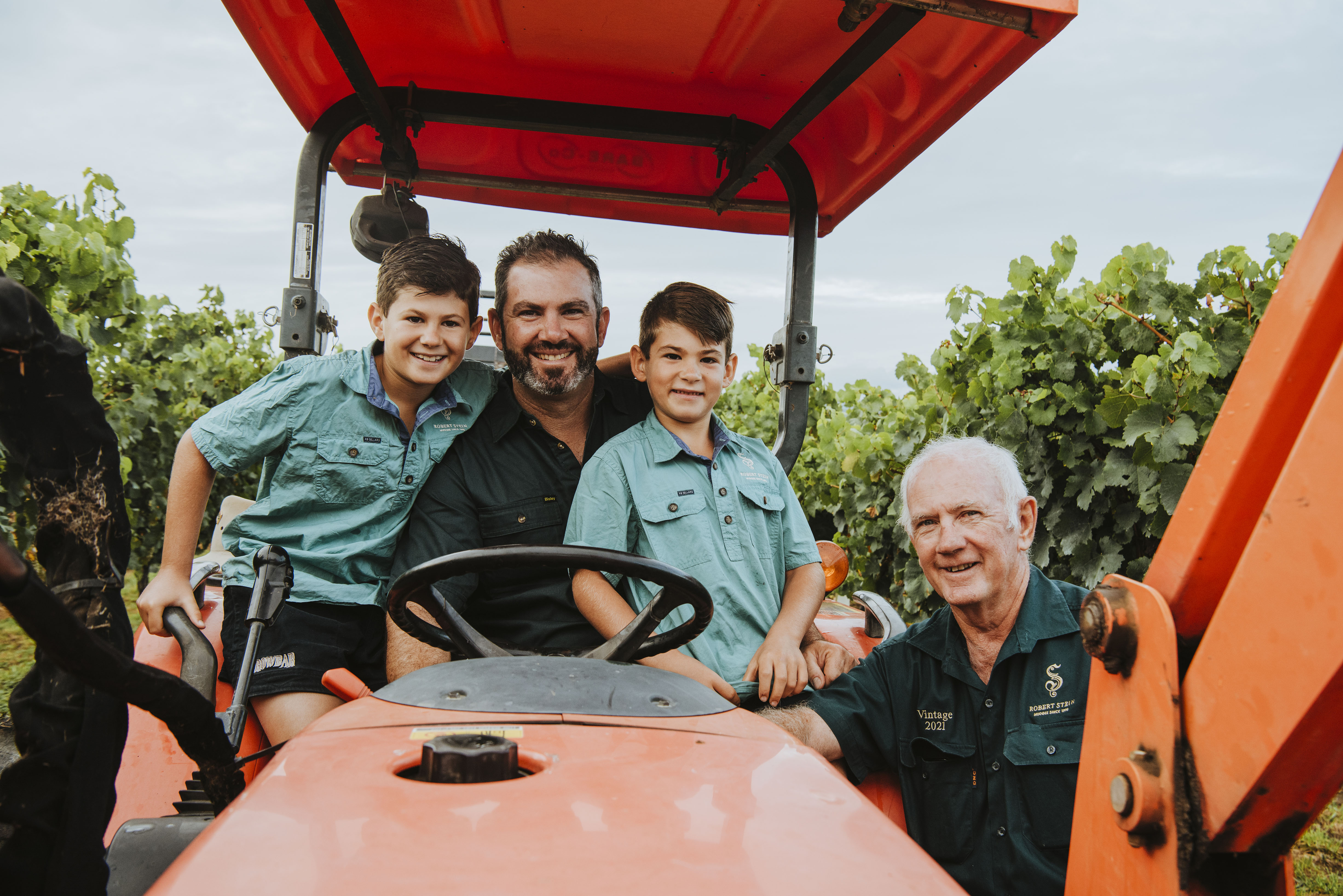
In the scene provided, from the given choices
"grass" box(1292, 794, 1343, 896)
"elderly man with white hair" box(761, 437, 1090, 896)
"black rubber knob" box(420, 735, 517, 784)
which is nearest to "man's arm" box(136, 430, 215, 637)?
"black rubber knob" box(420, 735, 517, 784)

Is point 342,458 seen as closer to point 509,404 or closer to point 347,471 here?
point 347,471

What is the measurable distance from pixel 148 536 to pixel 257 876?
682 cm

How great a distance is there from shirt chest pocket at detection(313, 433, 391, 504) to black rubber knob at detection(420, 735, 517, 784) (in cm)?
137

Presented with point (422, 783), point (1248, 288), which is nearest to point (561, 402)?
point (422, 783)

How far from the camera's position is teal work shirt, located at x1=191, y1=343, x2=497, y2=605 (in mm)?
2137

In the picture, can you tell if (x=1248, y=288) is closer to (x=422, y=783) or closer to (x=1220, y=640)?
(x=1220, y=640)

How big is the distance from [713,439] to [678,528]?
→ 30cm

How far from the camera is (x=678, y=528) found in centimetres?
210

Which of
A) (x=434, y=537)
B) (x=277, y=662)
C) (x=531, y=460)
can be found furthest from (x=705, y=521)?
(x=277, y=662)

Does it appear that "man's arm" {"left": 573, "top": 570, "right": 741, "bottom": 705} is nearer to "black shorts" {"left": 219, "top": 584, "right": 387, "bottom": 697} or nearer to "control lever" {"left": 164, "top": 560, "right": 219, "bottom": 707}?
"black shorts" {"left": 219, "top": 584, "right": 387, "bottom": 697}

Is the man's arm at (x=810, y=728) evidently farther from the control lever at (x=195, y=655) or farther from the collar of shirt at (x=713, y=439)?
the control lever at (x=195, y=655)

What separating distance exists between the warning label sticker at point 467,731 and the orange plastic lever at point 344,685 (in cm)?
36

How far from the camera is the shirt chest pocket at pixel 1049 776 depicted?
163cm

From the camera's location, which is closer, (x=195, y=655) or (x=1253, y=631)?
(x=1253, y=631)
